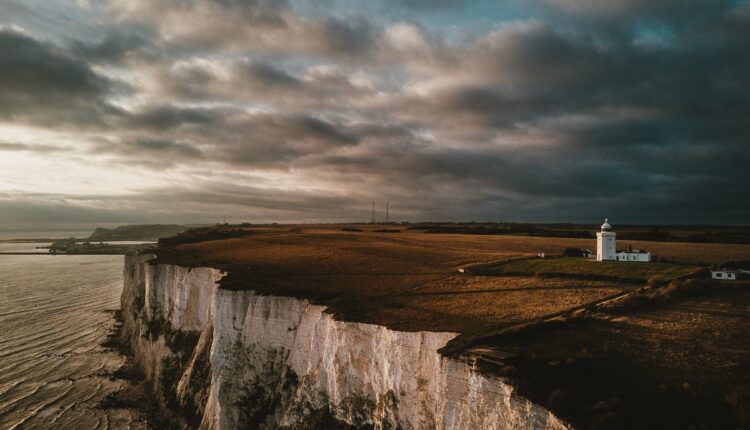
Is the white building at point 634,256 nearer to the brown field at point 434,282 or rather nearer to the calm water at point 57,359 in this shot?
the brown field at point 434,282

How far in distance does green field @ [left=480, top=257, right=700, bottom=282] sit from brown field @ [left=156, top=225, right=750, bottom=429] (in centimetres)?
12

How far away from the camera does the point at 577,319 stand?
19.7m

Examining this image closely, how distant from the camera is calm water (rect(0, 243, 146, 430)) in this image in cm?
2797

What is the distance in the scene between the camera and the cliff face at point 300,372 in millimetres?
15789

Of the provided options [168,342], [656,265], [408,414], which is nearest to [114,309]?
[168,342]

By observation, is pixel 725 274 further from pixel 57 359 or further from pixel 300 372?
pixel 57 359

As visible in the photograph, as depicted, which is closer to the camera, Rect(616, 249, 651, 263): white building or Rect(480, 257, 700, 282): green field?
Rect(480, 257, 700, 282): green field

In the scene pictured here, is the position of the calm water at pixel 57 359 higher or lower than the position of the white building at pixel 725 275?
lower

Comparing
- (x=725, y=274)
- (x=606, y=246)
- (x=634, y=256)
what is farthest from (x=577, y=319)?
(x=634, y=256)

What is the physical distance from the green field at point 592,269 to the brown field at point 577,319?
0.39 feet

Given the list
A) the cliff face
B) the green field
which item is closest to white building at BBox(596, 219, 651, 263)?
the green field

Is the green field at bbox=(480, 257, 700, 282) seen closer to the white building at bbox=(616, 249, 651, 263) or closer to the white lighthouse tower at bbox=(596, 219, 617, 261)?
the white lighthouse tower at bbox=(596, 219, 617, 261)

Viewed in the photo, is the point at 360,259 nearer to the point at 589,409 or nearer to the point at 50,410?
the point at 50,410

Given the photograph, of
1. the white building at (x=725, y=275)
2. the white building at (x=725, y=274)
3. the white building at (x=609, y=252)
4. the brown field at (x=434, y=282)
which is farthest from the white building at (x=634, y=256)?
the white building at (x=725, y=275)
